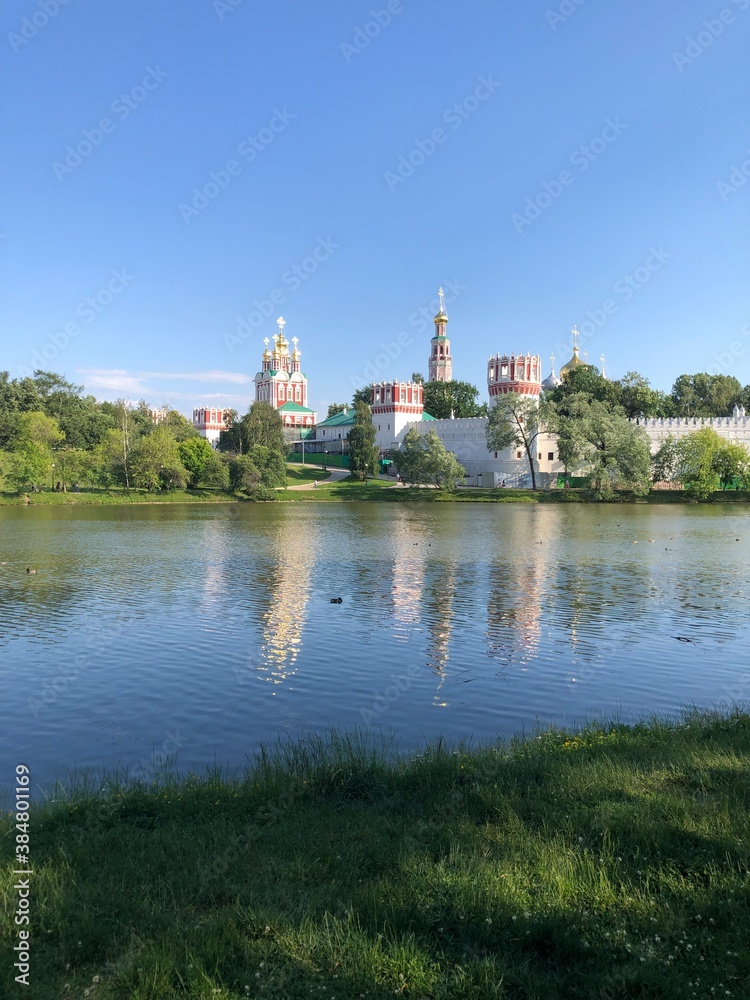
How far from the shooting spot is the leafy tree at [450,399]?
11769 cm

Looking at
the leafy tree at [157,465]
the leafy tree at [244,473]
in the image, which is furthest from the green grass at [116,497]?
the leafy tree at [244,473]

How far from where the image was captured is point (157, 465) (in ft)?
240

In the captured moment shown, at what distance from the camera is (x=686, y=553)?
30.6 metres

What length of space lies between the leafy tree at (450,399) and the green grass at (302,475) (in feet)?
85.8

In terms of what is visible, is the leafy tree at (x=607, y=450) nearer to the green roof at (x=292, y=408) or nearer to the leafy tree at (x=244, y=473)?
the leafy tree at (x=244, y=473)

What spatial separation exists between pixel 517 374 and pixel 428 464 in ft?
65.6

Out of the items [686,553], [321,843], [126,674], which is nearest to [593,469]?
[686,553]

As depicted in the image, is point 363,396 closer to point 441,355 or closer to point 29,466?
point 441,355

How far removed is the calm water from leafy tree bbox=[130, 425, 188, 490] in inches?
1600

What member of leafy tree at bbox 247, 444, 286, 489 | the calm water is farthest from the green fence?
the calm water

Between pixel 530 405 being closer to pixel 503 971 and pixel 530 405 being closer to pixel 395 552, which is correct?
pixel 395 552

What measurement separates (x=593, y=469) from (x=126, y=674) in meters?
63.3
